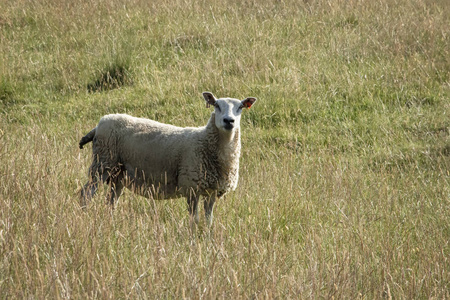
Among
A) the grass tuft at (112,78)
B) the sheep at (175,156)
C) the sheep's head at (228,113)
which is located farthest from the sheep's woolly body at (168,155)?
the grass tuft at (112,78)

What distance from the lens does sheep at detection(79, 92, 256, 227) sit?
499 cm

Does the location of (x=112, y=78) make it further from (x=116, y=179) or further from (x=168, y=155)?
(x=168, y=155)

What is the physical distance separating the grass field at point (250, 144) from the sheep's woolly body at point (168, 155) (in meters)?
0.21

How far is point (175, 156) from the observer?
16.9 ft

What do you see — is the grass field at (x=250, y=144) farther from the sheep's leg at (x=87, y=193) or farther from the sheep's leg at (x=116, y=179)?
the sheep's leg at (x=116, y=179)

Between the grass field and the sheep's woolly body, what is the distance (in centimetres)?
21

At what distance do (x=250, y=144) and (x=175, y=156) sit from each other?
2.25 metres

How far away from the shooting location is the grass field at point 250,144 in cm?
326

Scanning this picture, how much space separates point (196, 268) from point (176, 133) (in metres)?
2.19

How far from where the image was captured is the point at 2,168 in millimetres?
5012

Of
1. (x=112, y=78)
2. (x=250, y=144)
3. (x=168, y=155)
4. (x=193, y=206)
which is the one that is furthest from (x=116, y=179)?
(x=112, y=78)

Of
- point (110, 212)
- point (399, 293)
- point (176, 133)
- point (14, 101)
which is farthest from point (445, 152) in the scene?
point (14, 101)

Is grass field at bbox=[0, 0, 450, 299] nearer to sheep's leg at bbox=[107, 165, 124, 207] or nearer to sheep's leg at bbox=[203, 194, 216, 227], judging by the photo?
sheep's leg at bbox=[203, 194, 216, 227]

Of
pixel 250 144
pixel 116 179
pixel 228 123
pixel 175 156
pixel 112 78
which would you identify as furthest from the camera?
pixel 112 78
